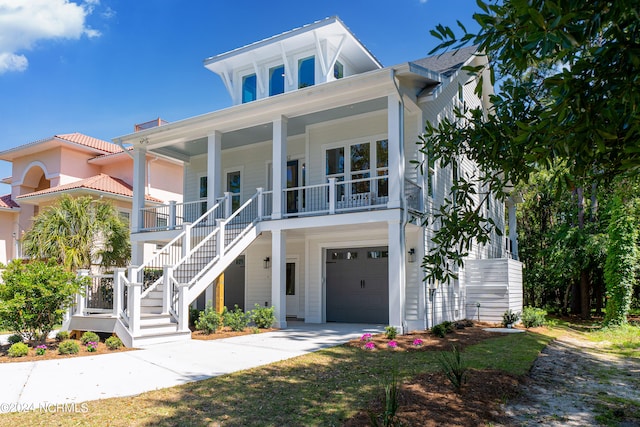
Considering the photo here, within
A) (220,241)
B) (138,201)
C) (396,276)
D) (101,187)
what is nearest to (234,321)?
(220,241)

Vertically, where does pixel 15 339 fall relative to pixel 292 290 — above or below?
below

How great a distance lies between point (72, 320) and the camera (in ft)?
36.3

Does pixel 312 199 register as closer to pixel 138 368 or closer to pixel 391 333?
pixel 391 333

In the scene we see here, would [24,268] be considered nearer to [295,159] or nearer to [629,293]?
[295,159]

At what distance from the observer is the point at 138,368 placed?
7496 mm

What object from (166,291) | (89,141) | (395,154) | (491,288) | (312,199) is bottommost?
(491,288)

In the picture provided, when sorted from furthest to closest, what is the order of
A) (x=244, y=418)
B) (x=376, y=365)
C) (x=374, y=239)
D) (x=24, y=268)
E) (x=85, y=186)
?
(x=85, y=186), (x=374, y=239), (x=24, y=268), (x=376, y=365), (x=244, y=418)

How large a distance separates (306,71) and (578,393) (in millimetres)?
13685

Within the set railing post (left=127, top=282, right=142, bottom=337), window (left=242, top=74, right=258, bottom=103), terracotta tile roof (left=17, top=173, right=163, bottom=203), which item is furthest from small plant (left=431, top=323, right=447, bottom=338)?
terracotta tile roof (left=17, top=173, right=163, bottom=203)

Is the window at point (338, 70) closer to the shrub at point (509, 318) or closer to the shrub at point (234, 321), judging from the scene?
the shrub at point (234, 321)

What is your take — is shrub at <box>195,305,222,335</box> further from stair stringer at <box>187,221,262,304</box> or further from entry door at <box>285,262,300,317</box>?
entry door at <box>285,262,300,317</box>

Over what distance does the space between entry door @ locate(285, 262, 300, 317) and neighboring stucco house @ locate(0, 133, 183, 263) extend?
9.93 m

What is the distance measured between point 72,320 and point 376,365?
7532 millimetres

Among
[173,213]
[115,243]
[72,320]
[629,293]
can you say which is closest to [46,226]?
[115,243]
